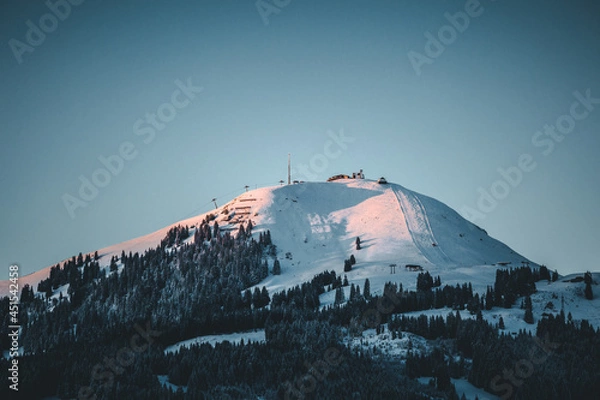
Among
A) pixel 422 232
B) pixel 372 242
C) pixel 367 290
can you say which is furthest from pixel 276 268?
pixel 422 232

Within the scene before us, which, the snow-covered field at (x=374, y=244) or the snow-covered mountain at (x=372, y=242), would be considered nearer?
the snow-covered field at (x=374, y=244)

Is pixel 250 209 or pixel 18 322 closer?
pixel 18 322

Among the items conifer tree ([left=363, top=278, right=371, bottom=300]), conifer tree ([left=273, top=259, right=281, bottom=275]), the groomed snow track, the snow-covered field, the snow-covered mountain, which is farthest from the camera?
the groomed snow track

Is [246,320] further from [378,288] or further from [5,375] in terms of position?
[5,375]

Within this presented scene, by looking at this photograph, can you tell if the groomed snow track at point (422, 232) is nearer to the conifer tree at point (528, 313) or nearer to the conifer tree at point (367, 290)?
the conifer tree at point (367, 290)

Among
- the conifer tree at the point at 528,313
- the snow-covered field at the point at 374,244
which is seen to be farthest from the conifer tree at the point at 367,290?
the conifer tree at the point at 528,313

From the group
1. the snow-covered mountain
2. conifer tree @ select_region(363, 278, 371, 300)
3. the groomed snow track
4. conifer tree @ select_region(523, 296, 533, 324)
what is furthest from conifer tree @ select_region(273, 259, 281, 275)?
conifer tree @ select_region(523, 296, 533, 324)

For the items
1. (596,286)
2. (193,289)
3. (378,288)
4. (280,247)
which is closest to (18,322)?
(193,289)

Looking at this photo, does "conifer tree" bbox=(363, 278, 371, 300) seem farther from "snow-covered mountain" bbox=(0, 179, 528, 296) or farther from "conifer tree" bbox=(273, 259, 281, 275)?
"conifer tree" bbox=(273, 259, 281, 275)

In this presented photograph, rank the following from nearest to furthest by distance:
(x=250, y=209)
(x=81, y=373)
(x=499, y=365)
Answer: (x=499, y=365) < (x=81, y=373) < (x=250, y=209)
